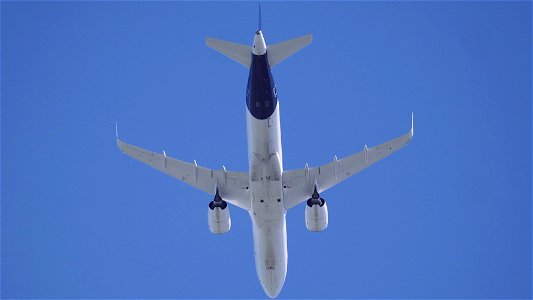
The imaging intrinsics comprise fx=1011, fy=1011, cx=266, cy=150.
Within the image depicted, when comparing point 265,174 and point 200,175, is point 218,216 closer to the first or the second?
point 200,175

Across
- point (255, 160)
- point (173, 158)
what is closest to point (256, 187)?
point (255, 160)

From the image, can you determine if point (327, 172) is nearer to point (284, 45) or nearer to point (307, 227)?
point (307, 227)

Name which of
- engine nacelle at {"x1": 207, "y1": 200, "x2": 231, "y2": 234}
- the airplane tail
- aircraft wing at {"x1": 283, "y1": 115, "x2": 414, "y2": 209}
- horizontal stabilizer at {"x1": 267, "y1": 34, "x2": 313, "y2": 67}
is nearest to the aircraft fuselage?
horizontal stabilizer at {"x1": 267, "y1": 34, "x2": 313, "y2": 67}

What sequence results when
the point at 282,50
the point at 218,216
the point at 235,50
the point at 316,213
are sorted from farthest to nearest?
the point at 218,216 → the point at 316,213 → the point at 235,50 → the point at 282,50

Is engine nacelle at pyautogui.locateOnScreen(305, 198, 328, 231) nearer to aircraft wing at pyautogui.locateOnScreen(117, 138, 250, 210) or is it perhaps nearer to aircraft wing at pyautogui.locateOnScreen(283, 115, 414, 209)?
aircraft wing at pyautogui.locateOnScreen(283, 115, 414, 209)

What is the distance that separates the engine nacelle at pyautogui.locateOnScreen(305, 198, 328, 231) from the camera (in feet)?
195

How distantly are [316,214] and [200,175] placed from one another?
25.8 feet

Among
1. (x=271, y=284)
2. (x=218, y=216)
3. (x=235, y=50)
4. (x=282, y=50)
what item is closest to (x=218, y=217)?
(x=218, y=216)

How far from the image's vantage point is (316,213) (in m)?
59.3

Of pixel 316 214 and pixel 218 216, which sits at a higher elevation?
pixel 218 216

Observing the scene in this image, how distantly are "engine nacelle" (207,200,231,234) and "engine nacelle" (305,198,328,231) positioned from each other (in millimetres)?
4802

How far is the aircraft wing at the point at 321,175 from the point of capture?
60.8 metres

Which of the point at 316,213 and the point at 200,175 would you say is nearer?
the point at 316,213

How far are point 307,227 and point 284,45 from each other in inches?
448
